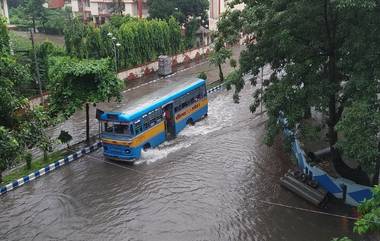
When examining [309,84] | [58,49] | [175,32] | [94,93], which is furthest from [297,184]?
[175,32]

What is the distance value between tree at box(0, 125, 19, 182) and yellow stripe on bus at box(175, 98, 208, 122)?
13.7 m

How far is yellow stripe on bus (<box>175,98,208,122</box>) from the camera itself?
928 inches

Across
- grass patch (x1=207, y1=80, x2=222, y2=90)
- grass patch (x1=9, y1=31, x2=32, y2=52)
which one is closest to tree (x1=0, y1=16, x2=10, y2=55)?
grass patch (x1=9, y1=31, x2=32, y2=52)

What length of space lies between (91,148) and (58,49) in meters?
13.8

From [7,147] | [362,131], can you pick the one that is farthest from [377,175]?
[7,147]

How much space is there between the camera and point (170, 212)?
1628 centimetres

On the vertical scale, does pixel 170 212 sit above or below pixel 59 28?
below

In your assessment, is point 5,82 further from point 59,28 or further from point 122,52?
point 59,28

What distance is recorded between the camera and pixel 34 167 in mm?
20141

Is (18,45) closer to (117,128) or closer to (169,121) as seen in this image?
(169,121)

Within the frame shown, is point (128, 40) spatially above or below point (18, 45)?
above

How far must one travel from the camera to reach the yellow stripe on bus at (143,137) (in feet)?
64.8

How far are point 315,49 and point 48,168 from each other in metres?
11.9

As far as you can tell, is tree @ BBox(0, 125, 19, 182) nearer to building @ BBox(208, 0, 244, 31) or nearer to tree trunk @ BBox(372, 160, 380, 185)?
tree trunk @ BBox(372, 160, 380, 185)
